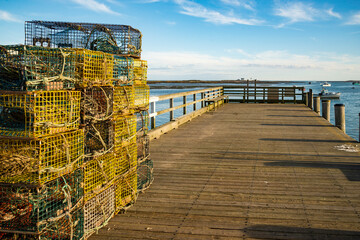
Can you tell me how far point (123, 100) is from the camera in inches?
162

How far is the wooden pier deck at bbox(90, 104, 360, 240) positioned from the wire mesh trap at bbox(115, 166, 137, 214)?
11cm

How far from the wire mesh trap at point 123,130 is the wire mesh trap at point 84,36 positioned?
906 mm

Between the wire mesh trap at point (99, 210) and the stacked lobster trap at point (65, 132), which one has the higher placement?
the stacked lobster trap at point (65, 132)

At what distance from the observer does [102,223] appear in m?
3.53

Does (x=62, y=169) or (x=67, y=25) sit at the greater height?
(x=67, y=25)

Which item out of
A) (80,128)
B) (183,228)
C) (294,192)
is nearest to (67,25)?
(80,128)

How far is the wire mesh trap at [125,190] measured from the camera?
12.7 feet

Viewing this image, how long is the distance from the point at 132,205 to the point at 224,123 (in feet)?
28.2

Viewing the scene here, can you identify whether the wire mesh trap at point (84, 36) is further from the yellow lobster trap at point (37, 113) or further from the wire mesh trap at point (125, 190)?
the wire mesh trap at point (125, 190)

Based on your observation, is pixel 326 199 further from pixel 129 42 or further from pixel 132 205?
pixel 129 42

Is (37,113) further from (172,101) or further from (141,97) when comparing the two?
(172,101)

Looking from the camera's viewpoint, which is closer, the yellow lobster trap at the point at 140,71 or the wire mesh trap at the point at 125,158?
the wire mesh trap at the point at 125,158

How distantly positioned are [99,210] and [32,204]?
102 cm

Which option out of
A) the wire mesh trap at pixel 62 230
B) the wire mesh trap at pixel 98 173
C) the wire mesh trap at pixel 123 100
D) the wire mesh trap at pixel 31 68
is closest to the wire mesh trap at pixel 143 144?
the wire mesh trap at pixel 123 100
